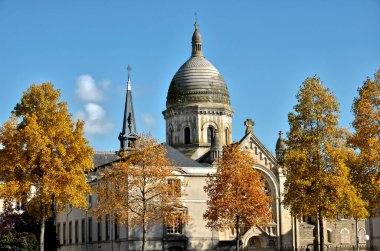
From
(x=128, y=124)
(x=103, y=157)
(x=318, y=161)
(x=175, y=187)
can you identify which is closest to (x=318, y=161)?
(x=318, y=161)

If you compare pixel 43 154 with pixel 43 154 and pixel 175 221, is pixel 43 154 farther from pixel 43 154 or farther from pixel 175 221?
pixel 175 221

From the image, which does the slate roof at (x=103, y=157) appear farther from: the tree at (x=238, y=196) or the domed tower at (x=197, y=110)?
the tree at (x=238, y=196)

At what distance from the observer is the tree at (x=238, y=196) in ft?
201

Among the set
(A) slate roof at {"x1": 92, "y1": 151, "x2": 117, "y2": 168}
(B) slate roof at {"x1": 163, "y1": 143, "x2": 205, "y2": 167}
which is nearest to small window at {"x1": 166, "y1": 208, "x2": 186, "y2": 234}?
(B) slate roof at {"x1": 163, "y1": 143, "x2": 205, "y2": 167}

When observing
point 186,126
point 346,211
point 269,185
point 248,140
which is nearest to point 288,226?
point 269,185

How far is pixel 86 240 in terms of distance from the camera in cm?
7819

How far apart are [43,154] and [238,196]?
1862 cm

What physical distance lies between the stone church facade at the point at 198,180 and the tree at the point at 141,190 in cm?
399

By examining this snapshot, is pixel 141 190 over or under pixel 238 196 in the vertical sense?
over

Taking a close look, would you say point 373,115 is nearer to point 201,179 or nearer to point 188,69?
point 201,179

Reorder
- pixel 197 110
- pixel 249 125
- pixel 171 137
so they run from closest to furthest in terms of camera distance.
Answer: pixel 249 125
pixel 197 110
pixel 171 137

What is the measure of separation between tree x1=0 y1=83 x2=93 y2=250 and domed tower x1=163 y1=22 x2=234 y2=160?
34.2 metres

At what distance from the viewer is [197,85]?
288 ft

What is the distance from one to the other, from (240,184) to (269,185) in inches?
709
